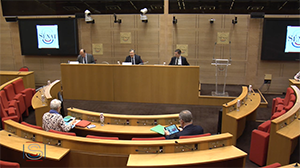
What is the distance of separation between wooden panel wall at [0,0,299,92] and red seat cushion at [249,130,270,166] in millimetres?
5078

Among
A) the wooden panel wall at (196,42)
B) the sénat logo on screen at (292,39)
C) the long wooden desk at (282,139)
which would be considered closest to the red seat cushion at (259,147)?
the long wooden desk at (282,139)

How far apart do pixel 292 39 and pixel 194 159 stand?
24.6ft

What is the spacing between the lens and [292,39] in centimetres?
857

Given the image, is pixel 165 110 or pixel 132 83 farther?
pixel 132 83

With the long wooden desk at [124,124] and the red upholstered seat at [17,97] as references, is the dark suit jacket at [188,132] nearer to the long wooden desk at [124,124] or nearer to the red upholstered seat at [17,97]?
the long wooden desk at [124,124]

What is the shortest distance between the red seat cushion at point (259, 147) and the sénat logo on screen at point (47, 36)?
8.22m

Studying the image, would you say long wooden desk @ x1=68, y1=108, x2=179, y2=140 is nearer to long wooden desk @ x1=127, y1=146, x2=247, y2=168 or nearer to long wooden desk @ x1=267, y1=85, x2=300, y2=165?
long wooden desk @ x1=127, y1=146, x2=247, y2=168

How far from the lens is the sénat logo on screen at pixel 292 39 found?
27.9 feet

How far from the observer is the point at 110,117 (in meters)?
4.57

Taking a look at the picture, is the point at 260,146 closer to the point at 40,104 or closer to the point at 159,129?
the point at 159,129

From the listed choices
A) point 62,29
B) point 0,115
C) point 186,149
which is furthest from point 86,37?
point 186,149

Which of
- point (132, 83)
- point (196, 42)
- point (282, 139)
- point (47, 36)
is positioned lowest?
point (282, 139)

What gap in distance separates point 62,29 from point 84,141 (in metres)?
7.49

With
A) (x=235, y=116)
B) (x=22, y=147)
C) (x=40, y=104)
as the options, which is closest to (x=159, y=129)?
(x=235, y=116)
